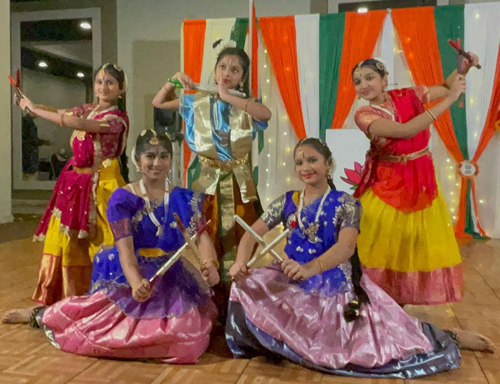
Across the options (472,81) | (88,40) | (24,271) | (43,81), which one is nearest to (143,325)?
(24,271)

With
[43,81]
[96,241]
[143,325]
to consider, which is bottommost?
[143,325]

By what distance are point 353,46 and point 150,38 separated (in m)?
2.41

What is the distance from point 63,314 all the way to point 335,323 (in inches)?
37.2

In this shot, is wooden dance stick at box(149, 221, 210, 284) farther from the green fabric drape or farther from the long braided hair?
the green fabric drape

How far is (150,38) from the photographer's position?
19.6 feet

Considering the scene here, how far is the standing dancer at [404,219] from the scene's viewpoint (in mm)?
1947

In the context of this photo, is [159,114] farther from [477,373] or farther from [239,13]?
[477,373]

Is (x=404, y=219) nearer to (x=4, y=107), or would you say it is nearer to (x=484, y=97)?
(x=484, y=97)

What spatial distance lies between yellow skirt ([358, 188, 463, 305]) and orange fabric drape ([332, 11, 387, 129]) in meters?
3.17

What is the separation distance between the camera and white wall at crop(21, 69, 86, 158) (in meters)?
6.78

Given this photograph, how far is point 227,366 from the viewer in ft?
5.62

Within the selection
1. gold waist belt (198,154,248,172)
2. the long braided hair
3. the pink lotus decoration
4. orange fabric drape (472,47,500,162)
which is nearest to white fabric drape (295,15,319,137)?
the pink lotus decoration

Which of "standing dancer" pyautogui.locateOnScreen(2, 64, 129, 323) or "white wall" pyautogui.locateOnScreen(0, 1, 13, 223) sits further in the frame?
"white wall" pyautogui.locateOnScreen(0, 1, 13, 223)

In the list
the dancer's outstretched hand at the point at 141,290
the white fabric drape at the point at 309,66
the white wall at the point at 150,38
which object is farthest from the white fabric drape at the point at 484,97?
the dancer's outstretched hand at the point at 141,290
